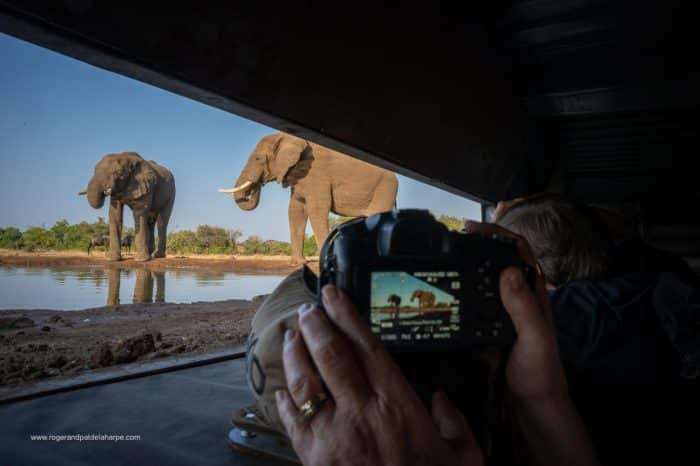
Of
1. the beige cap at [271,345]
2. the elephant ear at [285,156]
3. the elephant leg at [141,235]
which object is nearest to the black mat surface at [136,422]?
the beige cap at [271,345]

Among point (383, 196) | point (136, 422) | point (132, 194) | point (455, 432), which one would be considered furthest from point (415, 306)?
point (132, 194)

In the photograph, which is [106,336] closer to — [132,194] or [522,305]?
[522,305]

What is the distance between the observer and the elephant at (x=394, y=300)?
0.41 m

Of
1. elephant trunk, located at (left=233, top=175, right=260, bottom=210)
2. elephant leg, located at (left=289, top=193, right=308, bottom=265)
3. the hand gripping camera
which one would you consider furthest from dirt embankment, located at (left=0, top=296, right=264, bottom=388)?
elephant leg, located at (left=289, top=193, right=308, bottom=265)

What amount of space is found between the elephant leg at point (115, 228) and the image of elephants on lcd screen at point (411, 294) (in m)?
8.67

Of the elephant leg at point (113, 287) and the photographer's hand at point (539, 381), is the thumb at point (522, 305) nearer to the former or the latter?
the photographer's hand at point (539, 381)

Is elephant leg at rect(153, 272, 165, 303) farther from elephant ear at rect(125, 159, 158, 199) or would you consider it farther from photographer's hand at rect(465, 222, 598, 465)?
photographer's hand at rect(465, 222, 598, 465)

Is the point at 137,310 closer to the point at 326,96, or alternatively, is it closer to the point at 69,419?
the point at 69,419

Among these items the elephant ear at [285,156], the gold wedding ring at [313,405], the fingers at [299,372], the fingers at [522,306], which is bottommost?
the gold wedding ring at [313,405]

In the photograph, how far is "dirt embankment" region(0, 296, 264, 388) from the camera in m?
1.83

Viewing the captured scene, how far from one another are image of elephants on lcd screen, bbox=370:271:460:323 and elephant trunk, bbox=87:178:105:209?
8170 millimetres

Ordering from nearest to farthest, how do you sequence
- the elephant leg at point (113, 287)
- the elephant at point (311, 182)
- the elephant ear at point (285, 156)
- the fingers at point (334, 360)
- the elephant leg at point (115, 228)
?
the fingers at point (334, 360) < the elephant leg at point (113, 287) < the elephant ear at point (285, 156) < the elephant at point (311, 182) < the elephant leg at point (115, 228)

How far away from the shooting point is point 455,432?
40 centimetres

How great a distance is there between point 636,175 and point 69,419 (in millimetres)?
4229
